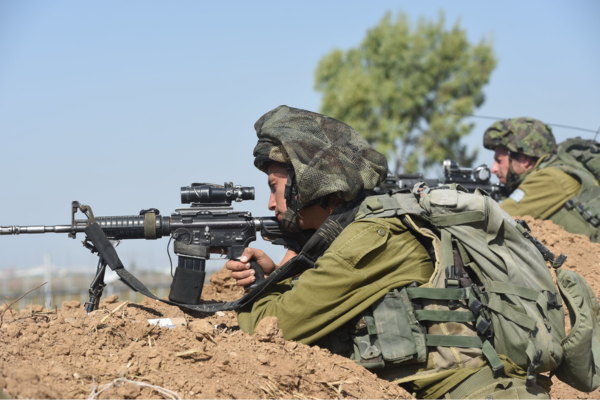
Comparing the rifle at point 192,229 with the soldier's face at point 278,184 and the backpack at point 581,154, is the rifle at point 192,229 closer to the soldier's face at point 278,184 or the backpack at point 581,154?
the soldier's face at point 278,184

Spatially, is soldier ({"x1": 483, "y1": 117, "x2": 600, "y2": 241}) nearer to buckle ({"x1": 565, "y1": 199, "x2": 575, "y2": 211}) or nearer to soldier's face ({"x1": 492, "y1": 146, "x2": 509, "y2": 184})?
buckle ({"x1": 565, "y1": 199, "x2": 575, "y2": 211})

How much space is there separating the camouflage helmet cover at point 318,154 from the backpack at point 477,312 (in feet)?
1.83

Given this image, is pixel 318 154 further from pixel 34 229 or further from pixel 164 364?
pixel 34 229

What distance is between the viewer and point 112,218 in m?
5.11

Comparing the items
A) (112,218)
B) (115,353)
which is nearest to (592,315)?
(115,353)

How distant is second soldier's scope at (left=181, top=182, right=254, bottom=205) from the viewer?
5.23 meters

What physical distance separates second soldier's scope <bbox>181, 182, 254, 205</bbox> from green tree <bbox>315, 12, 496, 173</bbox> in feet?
65.2

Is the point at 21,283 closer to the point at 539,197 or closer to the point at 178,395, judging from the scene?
the point at 539,197

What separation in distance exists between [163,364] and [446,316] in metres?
1.64

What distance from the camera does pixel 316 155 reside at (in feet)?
12.9

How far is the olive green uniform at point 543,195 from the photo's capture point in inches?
300

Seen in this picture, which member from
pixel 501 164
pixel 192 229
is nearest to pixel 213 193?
pixel 192 229

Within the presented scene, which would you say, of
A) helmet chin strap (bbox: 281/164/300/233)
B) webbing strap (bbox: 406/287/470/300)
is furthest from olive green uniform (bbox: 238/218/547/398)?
helmet chin strap (bbox: 281/164/300/233)

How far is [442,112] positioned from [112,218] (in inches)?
883
